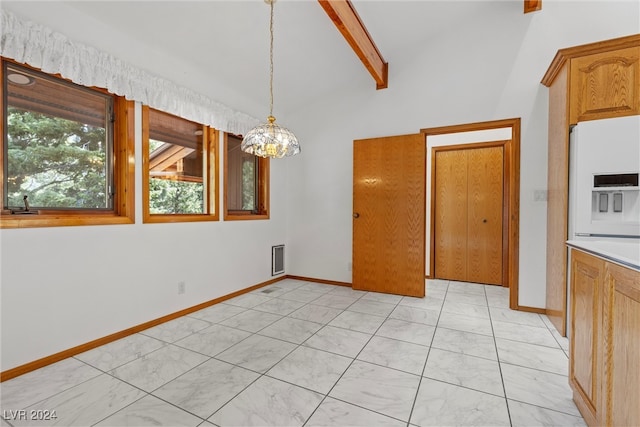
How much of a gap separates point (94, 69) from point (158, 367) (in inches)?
85.8

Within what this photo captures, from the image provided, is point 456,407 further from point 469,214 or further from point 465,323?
point 469,214

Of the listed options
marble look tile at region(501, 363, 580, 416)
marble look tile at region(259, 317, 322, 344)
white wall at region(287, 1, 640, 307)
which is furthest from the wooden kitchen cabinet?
marble look tile at region(259, 317, 322, 344)

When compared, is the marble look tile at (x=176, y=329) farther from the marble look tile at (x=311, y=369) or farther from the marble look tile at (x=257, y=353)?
the marble look tile at (x=311, y=369)

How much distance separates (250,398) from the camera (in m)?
1.54

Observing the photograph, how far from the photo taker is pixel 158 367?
1837mm

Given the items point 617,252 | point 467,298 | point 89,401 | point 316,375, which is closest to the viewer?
point 617,252

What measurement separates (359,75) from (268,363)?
11.4ft

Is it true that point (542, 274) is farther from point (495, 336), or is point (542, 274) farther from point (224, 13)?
point (224, 13)

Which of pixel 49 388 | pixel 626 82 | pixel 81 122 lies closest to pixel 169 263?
pixel 49 388

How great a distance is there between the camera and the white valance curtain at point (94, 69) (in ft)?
5.47

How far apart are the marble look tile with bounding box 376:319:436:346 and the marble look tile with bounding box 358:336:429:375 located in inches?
3.1

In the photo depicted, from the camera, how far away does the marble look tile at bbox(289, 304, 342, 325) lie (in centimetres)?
266

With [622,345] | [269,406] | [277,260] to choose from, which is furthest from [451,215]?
[269,406]

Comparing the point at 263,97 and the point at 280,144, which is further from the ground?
the point at 263,97
